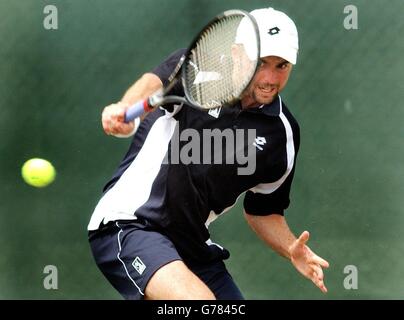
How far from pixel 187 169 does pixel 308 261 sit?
50 cm

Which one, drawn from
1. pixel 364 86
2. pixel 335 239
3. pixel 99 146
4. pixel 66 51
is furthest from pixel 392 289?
pixel 66 51

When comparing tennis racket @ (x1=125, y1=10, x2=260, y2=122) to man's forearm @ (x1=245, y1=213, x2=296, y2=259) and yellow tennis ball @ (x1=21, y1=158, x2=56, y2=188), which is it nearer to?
man's forearm @ (x1=245, y1=213, x2=296, y2=259)

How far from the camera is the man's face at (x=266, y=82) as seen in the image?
3.46 meters

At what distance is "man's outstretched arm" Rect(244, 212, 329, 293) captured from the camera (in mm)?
3480

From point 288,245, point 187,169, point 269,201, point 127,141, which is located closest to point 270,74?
point 187,169

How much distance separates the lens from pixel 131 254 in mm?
3398

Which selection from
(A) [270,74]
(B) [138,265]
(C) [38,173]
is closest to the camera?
(B) [138,265]

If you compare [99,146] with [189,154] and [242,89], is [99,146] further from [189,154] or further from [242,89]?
[242,89]

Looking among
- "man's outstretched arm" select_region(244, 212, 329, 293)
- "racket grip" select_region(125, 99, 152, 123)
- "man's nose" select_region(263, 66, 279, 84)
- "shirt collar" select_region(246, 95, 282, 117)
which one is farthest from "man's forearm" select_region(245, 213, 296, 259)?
"racket grip" select_region(125, 99, 152, 123)

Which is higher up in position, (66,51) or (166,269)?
(66,51)

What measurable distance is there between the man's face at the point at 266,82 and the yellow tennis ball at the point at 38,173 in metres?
1.40

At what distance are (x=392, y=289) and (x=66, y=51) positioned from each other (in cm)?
182

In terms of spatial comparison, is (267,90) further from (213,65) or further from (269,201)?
(269,201)
